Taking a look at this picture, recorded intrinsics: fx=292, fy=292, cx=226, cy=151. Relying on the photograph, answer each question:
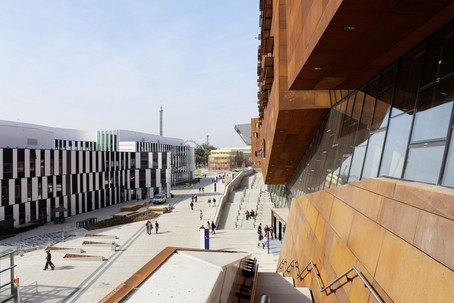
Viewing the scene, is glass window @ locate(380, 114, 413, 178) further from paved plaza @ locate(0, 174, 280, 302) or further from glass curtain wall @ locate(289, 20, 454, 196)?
paved plaza @ locate(0, 174, 280, 302)

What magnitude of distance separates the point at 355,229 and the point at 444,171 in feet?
5.78

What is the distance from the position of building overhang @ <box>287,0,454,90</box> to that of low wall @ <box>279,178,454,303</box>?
9.98 ft

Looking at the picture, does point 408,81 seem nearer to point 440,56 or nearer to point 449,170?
point 440,56

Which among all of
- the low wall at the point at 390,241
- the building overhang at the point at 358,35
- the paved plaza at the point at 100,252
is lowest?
the paved plaza at the point at 100,252

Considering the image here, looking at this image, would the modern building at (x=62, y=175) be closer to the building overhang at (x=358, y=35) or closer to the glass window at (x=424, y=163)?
the building overhang at (x=358, y=35)

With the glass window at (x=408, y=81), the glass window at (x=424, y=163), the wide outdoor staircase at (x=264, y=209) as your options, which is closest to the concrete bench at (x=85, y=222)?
the wide outdoor staircase at (x=264, y=209)

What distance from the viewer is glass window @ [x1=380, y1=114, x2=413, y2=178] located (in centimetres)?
621

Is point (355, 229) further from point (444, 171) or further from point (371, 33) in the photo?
point (371, 33)

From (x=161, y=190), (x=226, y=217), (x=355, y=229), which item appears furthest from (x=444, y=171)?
(x=161, y=190)

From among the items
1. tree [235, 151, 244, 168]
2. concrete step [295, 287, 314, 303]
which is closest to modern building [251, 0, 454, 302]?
concrete step [295, 287, 314, 303]

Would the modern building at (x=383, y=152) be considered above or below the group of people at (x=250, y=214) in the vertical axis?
above

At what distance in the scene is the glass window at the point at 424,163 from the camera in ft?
16.0

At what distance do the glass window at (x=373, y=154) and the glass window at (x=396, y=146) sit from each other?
367mm

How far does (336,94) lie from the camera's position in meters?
13.7
